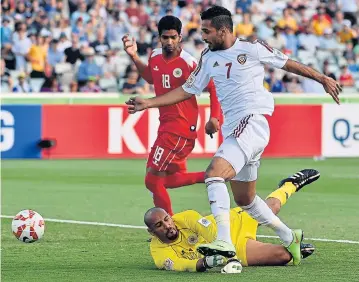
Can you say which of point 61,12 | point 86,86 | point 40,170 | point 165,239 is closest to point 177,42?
point 165,239

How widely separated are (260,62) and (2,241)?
3694 millimetres

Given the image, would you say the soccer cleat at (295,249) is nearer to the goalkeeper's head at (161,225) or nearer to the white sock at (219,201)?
the white sock at (219,201)

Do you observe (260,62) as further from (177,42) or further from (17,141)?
(17,141)

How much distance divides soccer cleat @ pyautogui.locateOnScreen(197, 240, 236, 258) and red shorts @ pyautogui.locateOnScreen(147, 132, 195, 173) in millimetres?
3051

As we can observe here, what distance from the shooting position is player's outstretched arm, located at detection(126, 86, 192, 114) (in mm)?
9328

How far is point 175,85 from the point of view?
1198 centimetres

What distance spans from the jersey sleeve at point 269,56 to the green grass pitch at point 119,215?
5.75ft

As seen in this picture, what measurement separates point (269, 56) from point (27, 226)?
3090 mm

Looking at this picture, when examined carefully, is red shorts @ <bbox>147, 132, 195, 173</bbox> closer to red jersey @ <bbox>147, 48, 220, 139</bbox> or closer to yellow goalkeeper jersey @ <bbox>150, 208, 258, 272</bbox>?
red jersey @ <bbox>147, 48, 220, 139</bbox>

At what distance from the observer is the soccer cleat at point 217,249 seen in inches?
347

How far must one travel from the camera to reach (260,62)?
9.66 m

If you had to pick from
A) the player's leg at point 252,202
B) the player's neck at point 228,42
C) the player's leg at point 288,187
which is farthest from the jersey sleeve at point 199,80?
the player's leg at point 288,187

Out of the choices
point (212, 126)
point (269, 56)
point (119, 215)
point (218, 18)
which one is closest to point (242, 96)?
point (269, 56)

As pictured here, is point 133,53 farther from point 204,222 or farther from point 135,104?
point 204,222
